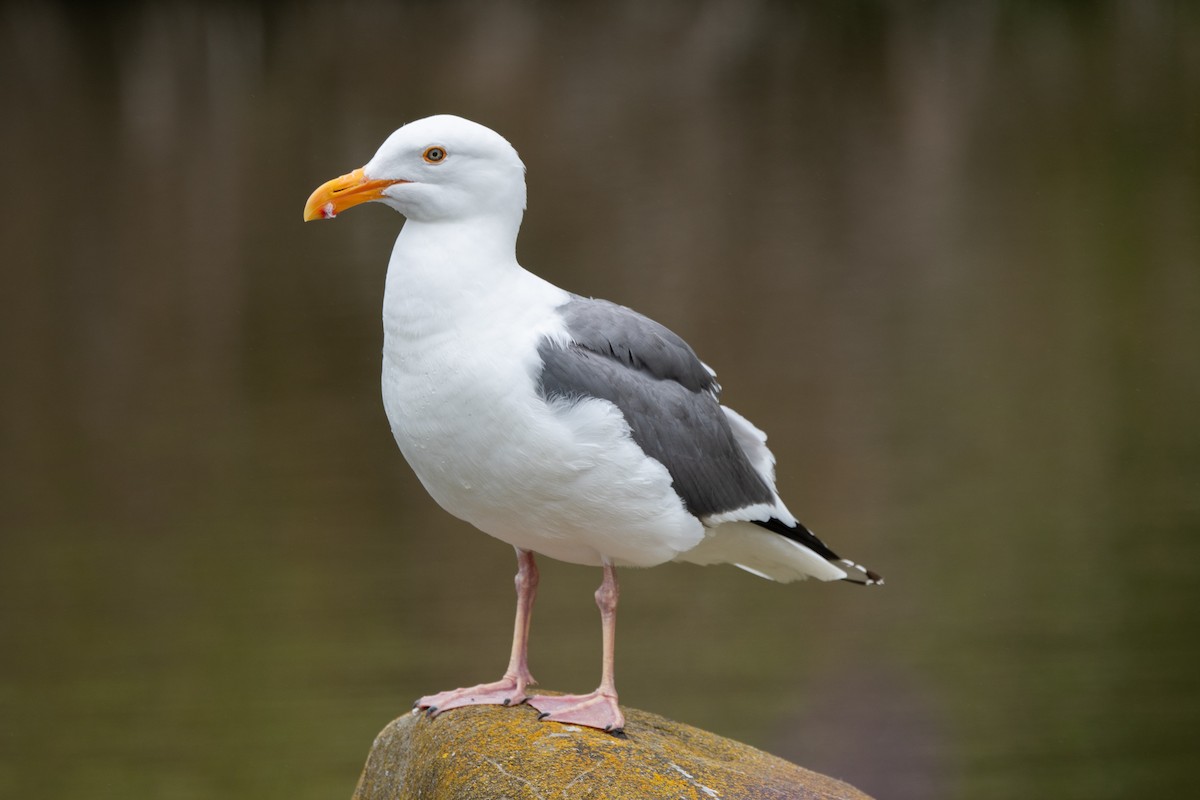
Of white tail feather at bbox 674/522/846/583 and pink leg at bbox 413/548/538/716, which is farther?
white tail feather at bbox 674/522/846/583

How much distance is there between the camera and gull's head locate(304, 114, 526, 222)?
4.67 m

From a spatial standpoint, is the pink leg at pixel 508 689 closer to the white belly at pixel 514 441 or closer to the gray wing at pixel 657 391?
the white belly at pixel 514 441

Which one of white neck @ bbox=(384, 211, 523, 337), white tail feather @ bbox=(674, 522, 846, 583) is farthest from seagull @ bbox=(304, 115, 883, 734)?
white tail feather @ bbox=(674, 522, 846, 583)

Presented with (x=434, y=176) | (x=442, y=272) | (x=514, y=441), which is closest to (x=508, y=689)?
(x=514, y=441)

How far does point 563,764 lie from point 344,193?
167 cm

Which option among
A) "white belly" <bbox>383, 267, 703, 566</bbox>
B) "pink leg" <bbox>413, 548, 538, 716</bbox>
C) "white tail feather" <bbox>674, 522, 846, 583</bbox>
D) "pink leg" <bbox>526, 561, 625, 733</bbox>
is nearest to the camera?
"white belly" <bbox>383, 267, 703, 566</bbox>

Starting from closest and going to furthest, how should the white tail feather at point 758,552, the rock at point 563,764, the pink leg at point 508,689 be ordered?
the rock at point 563,764 → the pink leg at point 508,689 → the white tail feather at point 758,552

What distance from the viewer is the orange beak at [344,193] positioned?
15.4ft

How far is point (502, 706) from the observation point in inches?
198

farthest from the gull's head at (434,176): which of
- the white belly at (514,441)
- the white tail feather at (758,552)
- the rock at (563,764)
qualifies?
the rock at (563,764)

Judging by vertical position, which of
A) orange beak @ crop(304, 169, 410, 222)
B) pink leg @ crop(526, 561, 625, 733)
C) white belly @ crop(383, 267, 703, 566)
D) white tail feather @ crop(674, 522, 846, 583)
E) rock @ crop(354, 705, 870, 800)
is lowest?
rock @ crop(354, 705, 870, 800)

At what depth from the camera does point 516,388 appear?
181 inches

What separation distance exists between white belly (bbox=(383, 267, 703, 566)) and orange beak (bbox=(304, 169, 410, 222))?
0.34 meters

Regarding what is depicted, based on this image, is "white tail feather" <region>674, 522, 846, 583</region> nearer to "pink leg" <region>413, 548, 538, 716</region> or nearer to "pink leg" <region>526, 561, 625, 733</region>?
"pink leg" <region>526, 561, 625, 733</region>
